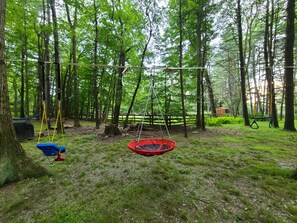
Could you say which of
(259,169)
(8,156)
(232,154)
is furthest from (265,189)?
(8,156)

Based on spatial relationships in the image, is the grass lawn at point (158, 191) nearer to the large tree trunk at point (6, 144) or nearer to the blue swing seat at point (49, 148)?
the large tree trunk at point (6, 144)

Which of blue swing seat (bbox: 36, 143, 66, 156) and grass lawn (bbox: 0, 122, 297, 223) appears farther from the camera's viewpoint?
blue swing seat (bbox: 36, 143, 66, 156)

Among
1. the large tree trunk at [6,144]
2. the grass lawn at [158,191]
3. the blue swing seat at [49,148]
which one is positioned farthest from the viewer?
the blue swing seat at [49,148]

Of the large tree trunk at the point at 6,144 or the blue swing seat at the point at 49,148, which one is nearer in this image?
the large tree trunk at the point at 6,144

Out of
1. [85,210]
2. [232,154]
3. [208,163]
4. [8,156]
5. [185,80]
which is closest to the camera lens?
[85,210]

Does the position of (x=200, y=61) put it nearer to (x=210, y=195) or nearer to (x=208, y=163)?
(x=208, y=163)

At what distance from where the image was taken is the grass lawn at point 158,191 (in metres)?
1.86

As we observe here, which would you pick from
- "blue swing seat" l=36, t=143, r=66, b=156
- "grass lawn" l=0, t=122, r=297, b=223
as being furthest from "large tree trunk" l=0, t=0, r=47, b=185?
"blue swing seat" l=36, t=143, r=66, b=156

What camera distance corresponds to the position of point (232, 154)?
12.9 ft

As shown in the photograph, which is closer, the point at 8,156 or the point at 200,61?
the point at 8,156

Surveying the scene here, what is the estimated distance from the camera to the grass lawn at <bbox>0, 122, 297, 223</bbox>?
1863 mm

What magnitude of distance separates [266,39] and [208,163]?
7.59 metres

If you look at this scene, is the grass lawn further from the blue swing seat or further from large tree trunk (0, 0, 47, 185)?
the blue swing seat

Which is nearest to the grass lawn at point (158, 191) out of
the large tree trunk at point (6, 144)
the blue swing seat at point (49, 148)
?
the large tree trunk at point (6, 144)
